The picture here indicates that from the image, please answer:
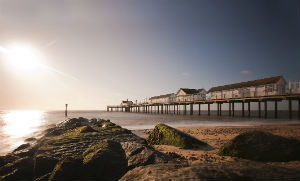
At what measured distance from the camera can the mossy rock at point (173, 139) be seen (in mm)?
6555

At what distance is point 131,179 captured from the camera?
263cm

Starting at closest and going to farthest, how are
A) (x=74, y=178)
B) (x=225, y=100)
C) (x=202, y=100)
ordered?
1. (x=74, y=178)
2. (x=225, y=100)
3. (x=202, y=100)

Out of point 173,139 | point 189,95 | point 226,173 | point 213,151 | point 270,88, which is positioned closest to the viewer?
point 226,173

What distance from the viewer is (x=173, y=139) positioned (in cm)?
691

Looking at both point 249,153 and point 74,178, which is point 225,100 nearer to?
point 249,153

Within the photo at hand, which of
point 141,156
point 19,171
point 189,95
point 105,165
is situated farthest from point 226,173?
point 189,95

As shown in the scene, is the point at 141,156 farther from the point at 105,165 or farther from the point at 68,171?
the point at 68,171

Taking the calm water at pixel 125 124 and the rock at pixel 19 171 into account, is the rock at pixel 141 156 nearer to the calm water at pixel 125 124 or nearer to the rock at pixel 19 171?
the rock at pixel 19 171

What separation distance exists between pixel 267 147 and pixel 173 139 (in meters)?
3.39

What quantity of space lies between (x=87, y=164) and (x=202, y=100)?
3071 cm

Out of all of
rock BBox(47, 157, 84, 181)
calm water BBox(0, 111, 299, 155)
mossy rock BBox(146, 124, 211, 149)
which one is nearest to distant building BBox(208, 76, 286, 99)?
calm water BBox(0, 111, 299, 155)

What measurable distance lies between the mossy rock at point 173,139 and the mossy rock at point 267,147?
2113 mm

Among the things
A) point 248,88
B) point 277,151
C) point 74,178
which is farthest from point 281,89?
point 74,178

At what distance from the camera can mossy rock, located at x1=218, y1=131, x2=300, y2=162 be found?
4.07 meters
